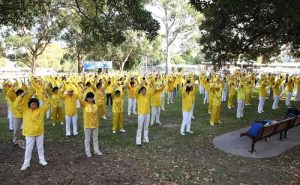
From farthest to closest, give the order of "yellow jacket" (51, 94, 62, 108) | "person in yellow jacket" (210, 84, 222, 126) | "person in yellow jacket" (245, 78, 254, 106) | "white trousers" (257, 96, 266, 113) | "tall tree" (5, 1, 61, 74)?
"tall tree" (5, 1, 61, 74), "person in yellow jacket" (245, 78, 254, 106), "white trousers" (257, 96, 266, 113), "person in yellow jacket" (210, 84, 222, 126), "yellow jacket" (51, 94, 62, 108)

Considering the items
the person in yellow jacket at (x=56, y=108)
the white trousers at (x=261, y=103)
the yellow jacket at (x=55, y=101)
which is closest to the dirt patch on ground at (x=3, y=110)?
the person in yellow jacket at (x=56, y=108)

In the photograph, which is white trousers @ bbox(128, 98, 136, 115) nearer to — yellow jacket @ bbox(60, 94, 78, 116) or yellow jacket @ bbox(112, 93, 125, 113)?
yellow jacket @ bbox(112, 93, 125, 113)

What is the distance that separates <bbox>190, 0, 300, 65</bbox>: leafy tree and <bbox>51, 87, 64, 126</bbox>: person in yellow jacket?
20.4ft

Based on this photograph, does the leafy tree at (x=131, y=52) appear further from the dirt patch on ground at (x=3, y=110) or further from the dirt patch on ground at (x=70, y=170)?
the dirt patch on ground at (x=70, y=170)

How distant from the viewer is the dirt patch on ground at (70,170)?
724cm

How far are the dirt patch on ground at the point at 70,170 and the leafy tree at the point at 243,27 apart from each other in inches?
225

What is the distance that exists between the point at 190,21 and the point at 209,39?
33.3 m

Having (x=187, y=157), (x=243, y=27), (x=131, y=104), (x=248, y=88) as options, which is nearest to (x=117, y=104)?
Result: (x=187, y=157)

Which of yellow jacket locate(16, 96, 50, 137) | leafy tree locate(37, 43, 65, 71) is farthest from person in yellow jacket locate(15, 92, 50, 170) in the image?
leafy tree locate(37, 43, 65, 71)

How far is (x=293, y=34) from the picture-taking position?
492 inches

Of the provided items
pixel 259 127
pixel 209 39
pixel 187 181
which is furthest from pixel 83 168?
pixel 209 39

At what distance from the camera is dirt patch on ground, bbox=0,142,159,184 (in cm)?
724

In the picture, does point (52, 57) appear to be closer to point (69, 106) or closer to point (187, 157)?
point (69, 106)

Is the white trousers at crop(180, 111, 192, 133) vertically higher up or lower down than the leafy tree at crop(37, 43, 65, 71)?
lower down
